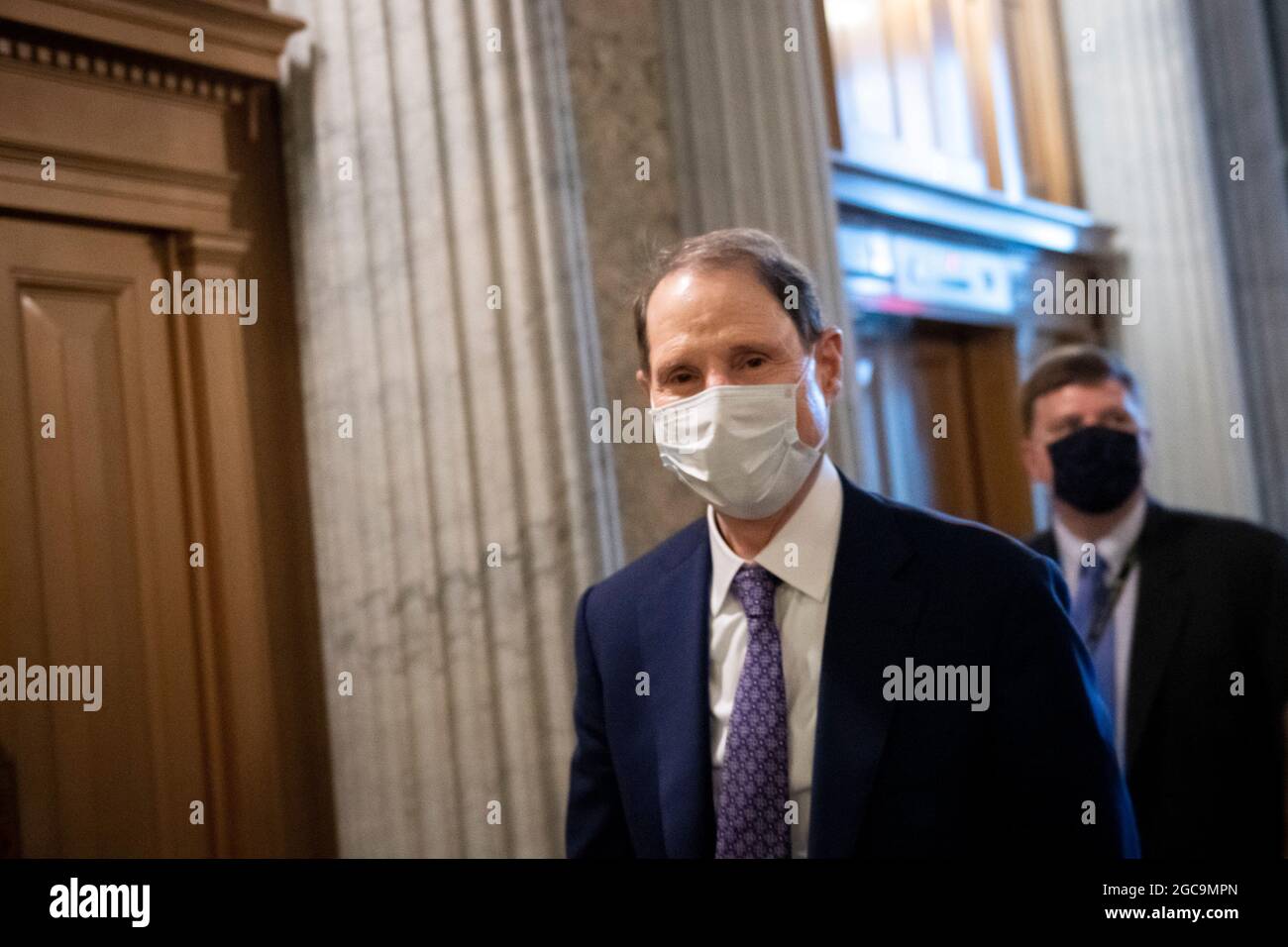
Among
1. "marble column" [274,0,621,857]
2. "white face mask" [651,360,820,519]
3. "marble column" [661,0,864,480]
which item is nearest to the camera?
"white face mask" [651,360,820,519]

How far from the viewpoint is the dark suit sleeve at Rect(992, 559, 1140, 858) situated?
1.80 metres

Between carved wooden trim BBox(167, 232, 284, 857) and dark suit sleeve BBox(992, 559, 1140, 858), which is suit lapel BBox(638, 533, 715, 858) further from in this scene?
carved wooden trim BBox(167, 232, 284, 857)

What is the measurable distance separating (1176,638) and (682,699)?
1413 millimetres

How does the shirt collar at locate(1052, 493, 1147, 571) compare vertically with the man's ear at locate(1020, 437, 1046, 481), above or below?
below

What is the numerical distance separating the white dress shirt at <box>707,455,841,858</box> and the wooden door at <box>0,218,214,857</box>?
4.86 ft

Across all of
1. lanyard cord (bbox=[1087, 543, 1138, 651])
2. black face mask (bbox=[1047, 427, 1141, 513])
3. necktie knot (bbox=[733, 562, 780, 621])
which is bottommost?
lanyard cord (bbox=[1087, 543, 1138, 651])

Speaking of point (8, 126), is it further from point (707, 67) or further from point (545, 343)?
point (707, 67)

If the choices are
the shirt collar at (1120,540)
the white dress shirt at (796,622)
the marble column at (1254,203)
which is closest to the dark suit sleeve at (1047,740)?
the white dress shirt at (796,622)

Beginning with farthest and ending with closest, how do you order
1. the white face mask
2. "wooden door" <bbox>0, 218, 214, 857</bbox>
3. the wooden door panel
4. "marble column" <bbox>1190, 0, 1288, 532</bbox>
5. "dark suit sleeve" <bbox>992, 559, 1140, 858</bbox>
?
"marble column" <bbox>1190, 0, 1288, 532</bbox>, the wooden door panel, "wooden door" <bbox>0, 218, 214, 857</bbox>, the white face mask, "dark suit sleeve" <bbox>992, 559, 1140, 858</bbox>

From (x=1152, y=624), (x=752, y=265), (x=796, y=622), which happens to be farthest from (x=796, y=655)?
(x=1152, y=624)

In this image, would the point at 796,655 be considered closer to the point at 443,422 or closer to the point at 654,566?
the point at 654,566

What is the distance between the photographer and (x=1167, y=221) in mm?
6633

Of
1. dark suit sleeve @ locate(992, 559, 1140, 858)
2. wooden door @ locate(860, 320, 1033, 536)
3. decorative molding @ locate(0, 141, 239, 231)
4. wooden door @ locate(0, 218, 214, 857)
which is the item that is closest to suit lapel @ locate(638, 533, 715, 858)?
dark suit sleeve @ locate(992, 559, 1140, 858)
